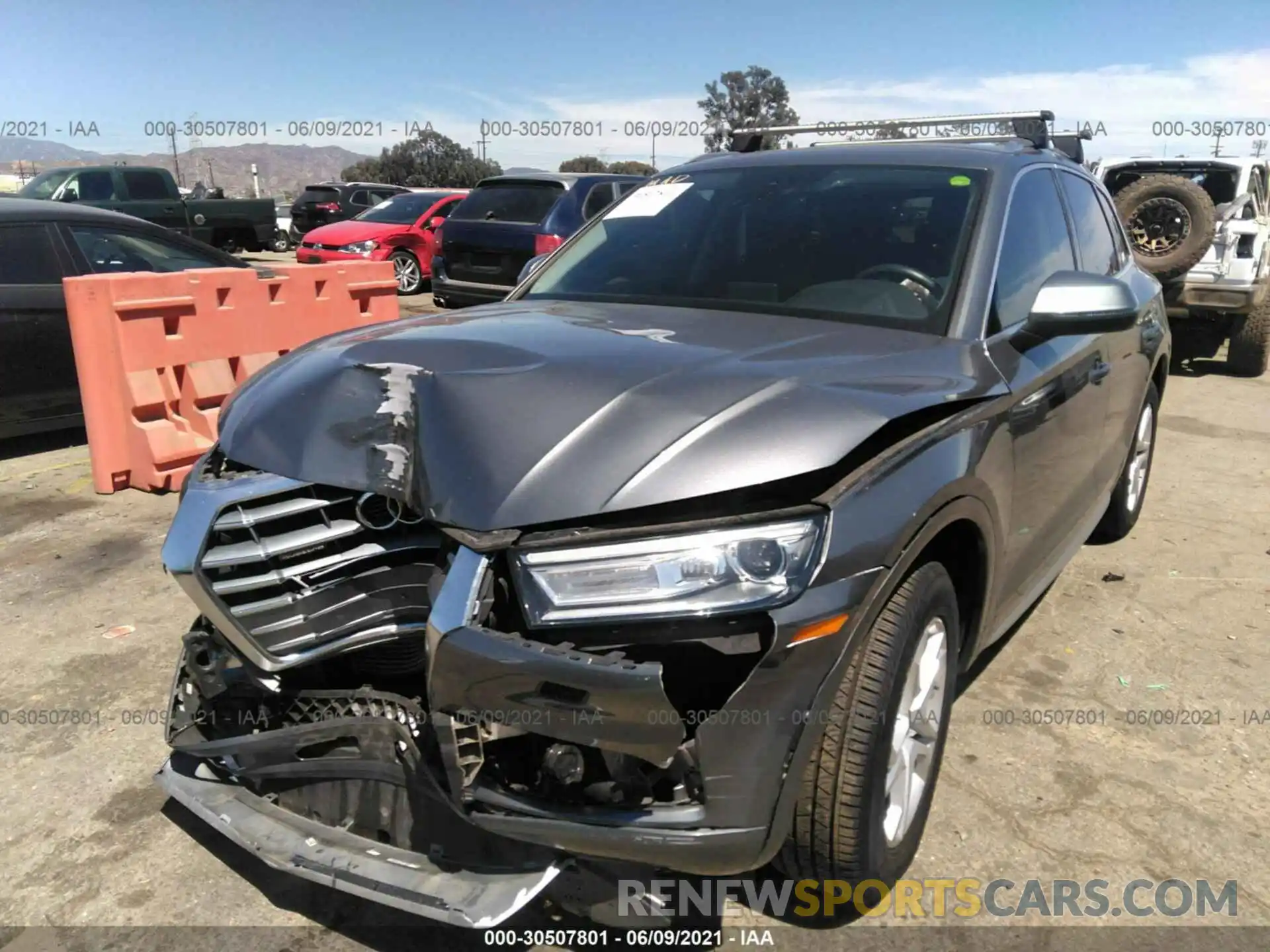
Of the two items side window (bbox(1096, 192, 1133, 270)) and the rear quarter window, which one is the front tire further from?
the rear quarter window

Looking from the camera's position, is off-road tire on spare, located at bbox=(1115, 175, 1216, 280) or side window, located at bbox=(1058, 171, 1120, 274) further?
off-road tire on spare, located at bbox=(1115, 175, 1216, 280)

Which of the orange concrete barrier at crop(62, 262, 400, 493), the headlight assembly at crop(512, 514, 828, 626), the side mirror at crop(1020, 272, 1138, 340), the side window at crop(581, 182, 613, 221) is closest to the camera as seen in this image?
the headlight assembly at crop(512, 514, 828, 626)

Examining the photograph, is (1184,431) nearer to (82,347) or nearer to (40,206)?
(82,347)

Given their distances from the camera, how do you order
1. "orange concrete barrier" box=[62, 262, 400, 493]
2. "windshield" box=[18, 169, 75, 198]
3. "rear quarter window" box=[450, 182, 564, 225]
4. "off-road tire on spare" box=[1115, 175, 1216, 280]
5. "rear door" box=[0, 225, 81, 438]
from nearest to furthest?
"orange concrete barrier" box=[62, 262, 400, 493]
"rear door" box=[0, 225, 81, 438]
"off-road tire on spare" box=[1115, 175, 1216, 280]
"rear quarter window" box=[450, 182, 564, 225]
"windshield" box=[18, 169, 75, 198]

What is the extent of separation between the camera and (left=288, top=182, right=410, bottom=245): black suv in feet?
70.7

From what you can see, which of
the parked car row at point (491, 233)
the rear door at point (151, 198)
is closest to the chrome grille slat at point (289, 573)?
the parked car row at point (491, 233)

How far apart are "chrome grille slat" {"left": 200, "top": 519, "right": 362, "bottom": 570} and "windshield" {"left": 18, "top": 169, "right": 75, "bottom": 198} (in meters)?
16.6

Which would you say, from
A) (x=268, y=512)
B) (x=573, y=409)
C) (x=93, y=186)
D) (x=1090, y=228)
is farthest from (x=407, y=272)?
(x=573, y=409)

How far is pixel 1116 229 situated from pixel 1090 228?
676 millimetres


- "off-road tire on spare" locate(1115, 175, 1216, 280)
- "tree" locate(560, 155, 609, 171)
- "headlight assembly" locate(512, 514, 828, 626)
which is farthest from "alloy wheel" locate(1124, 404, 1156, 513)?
"tree" locate(560, 155, 609, 171)

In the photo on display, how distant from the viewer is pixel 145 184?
57.6 feet

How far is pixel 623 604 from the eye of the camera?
1.83 m

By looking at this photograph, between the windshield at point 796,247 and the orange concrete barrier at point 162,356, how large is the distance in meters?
2.77

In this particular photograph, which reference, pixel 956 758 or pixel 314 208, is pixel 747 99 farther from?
pixel 956 758
